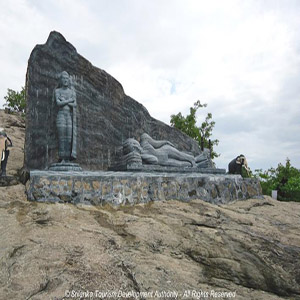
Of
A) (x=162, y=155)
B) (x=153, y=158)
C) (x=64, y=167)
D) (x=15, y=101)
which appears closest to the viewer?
(x=64, y=167)

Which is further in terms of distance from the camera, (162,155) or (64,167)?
(162,155)

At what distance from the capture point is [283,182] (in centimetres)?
1570

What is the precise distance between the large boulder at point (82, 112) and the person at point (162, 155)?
86 cm

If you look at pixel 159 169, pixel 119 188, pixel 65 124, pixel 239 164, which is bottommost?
pixel 119 188

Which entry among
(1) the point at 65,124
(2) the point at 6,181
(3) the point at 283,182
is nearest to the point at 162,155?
(1) the point at 65,124

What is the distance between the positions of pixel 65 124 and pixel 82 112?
1.45 metres

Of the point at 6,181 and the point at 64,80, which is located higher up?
the point at 64,80

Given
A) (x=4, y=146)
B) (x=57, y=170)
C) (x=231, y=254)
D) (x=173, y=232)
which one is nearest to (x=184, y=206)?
(x=173, y=232)

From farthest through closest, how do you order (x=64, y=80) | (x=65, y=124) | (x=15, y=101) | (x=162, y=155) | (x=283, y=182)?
(x=15, y=101), (x=283, y=182), (x=162, y=155), (x=64, y=80), (x=65, y=124)

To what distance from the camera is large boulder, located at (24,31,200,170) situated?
625cm

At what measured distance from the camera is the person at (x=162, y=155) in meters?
7.05

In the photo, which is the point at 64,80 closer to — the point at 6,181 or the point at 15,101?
the point at 6,181

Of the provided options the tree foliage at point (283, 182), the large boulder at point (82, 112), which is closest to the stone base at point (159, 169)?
the large boulder at point (82, 112)

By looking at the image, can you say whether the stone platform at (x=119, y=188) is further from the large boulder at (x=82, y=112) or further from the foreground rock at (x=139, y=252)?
the large boulder at (x=82, y=112)
